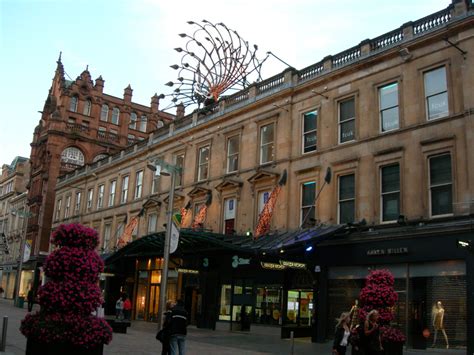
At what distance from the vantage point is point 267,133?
2777cm

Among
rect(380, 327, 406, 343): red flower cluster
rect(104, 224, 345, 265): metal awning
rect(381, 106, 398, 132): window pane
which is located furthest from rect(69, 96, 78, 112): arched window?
rect(380, 327, 406, 343): red flower cluster

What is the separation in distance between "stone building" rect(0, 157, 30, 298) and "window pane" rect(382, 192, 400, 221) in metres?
50.5

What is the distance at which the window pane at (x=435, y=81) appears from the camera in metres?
20.0

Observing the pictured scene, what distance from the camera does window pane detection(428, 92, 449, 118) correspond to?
19.6 metres

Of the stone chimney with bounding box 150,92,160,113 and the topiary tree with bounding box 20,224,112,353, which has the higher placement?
the stone chimney with bounding box 150,92,160,113

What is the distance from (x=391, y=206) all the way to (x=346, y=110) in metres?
5.36

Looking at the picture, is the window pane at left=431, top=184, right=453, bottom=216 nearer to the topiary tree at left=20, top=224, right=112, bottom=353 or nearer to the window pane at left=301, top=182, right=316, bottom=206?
the window pane at left=301, top=182, right=316, bottom=206

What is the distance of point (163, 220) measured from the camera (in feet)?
112

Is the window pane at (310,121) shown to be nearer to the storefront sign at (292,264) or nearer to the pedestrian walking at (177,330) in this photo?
the storefront sign at (292,264)

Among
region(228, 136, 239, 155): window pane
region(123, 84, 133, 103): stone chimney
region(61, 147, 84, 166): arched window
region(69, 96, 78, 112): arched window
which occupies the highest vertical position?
region(123, 84, 133, 103): stone chimney

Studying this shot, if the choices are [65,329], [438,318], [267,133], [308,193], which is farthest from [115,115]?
[65,329]

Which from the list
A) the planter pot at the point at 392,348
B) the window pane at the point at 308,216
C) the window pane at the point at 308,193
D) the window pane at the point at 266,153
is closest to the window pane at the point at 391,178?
the window pane at the point at 308,216

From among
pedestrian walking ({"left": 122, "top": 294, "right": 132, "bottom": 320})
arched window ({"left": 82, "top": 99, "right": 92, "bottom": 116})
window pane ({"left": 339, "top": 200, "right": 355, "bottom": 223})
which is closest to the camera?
window pane ({"left": 339, "top": 200, "right": 355, "bottom": 223})

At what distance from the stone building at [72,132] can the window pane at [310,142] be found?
30253 millimetres
